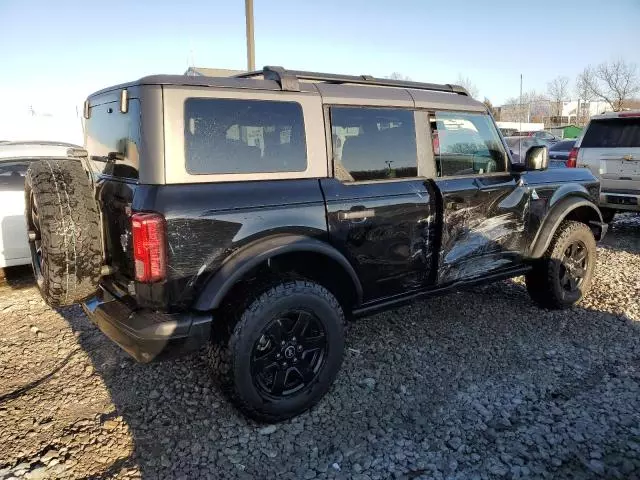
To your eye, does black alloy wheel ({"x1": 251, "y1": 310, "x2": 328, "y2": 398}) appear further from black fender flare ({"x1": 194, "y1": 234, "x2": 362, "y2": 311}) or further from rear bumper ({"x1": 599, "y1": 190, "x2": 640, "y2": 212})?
rear bumper ({"x1": 599, "y1": 190, "x2": 640, "y2": 212})

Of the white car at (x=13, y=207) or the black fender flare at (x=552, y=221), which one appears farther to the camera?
the white car at (x=13, y=207)

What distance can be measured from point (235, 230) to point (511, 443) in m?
1.93

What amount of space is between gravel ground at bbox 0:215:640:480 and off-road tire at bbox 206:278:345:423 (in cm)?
15

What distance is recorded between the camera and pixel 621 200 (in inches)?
271

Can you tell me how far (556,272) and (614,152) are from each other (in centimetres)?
387

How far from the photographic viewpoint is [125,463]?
2547mm

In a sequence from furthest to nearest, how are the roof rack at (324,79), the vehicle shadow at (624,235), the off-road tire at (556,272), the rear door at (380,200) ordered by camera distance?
the vehicle shadow at (624,235)
the off-road tire at (556,272)
the rear door at (380,200)
the roof rack at (324,79)

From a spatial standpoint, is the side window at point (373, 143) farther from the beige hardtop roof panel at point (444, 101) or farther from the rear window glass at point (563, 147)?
the rear window glass at point (563, 147)

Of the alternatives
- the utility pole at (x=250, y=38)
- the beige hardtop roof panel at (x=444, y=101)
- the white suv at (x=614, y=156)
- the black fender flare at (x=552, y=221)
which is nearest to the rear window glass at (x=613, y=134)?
the white suv at (x=614, y=156)

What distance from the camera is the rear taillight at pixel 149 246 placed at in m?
2.38

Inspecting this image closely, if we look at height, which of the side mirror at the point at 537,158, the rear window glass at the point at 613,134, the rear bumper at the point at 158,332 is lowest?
the rear bumper at the point at 158,332

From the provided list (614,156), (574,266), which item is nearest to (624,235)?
(614,156)

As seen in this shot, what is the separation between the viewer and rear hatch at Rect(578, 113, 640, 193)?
6855 millimetres

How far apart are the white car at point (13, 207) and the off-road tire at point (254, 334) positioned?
11.9 ft
